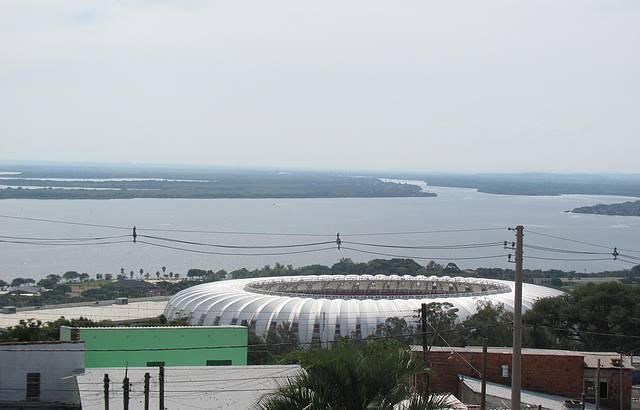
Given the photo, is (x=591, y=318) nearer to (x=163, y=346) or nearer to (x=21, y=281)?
(x=163, y=346)

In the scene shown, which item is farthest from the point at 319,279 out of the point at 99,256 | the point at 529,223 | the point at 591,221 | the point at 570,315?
the point at 591,221

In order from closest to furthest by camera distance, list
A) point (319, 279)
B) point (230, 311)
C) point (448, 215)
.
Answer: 1. point (230, 311)
2. point (319, 279)
3. point (448, 215)

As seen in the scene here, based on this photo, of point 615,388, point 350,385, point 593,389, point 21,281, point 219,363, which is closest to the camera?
point 350,385

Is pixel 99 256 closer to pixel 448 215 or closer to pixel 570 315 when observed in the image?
pixel 448 215

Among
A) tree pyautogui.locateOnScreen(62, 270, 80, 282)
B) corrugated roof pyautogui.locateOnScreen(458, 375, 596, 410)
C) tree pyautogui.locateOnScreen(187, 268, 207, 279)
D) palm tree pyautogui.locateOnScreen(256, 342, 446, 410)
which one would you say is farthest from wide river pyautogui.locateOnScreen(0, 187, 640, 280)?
palm tree pyautogui.locateOnScreen(256, 342, 446, 410)

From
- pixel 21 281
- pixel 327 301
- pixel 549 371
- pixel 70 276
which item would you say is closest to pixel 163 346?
pixel 549 371

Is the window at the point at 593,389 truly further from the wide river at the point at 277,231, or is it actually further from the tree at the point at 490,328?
the wide river at the point at 277,231

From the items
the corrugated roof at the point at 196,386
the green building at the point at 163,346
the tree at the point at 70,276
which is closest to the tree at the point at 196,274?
the tree at the point at 70,276
